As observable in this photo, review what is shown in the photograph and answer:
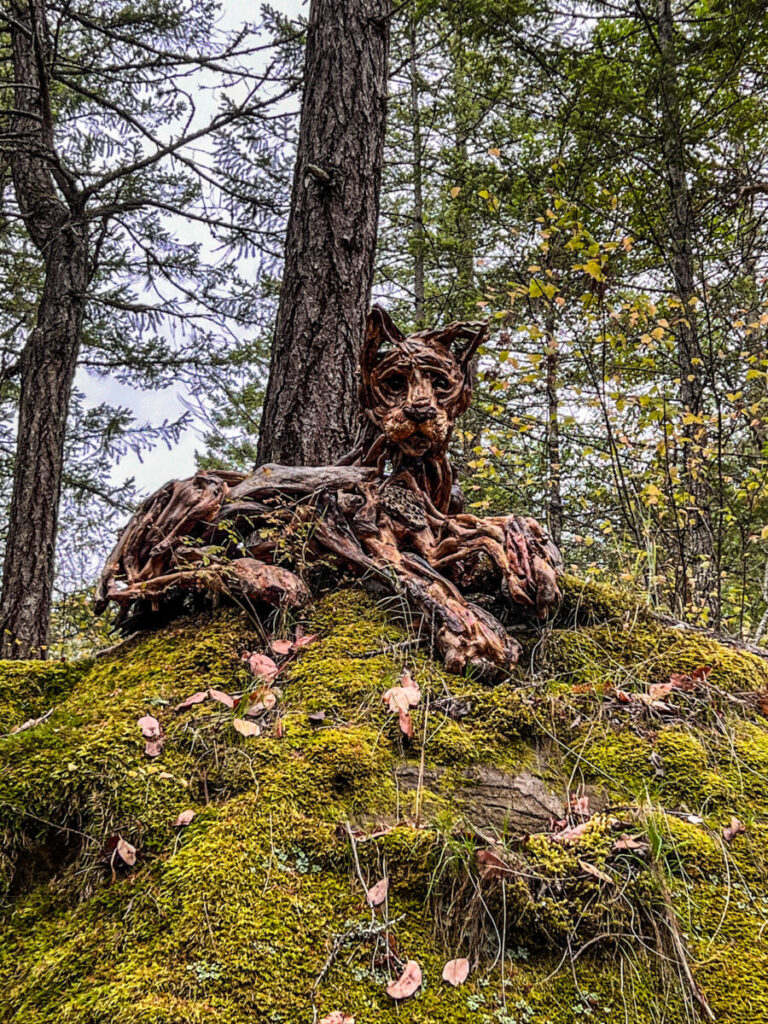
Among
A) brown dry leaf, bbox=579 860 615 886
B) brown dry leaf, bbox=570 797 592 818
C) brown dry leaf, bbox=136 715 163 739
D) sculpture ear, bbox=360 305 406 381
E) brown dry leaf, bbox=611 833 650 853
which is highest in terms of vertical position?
sculpture ear, bbox=360 305 406 381

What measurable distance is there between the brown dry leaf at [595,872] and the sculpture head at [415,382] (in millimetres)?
1975

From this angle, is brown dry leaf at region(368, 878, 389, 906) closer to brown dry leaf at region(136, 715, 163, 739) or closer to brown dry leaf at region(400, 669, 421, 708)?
brown dry leaf at region(400, 669, 421, 708)

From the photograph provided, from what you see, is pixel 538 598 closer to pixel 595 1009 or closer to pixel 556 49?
pixel 595 1009

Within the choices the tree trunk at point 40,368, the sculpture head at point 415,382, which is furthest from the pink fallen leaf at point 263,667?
the tree trunk at point 40,368

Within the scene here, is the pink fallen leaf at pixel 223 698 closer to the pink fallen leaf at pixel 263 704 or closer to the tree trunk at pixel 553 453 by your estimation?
the pink fallen leaf at pixel 263 704

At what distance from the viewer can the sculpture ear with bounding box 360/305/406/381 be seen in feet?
10.5

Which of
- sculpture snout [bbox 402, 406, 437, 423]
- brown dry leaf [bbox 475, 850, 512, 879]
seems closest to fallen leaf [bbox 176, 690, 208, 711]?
brown dry leaf [bbox 475, 850, 512, 879]

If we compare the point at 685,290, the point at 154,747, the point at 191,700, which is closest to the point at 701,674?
the point at 191,700

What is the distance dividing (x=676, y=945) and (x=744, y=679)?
143cm

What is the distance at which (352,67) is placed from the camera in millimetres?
4516

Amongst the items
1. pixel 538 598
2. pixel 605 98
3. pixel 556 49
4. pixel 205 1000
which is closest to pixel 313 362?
pixel 538 598

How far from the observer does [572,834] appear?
1855 millimetres

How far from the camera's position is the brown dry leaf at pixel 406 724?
2.15 m

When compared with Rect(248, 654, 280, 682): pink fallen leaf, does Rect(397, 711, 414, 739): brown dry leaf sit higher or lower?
lower
